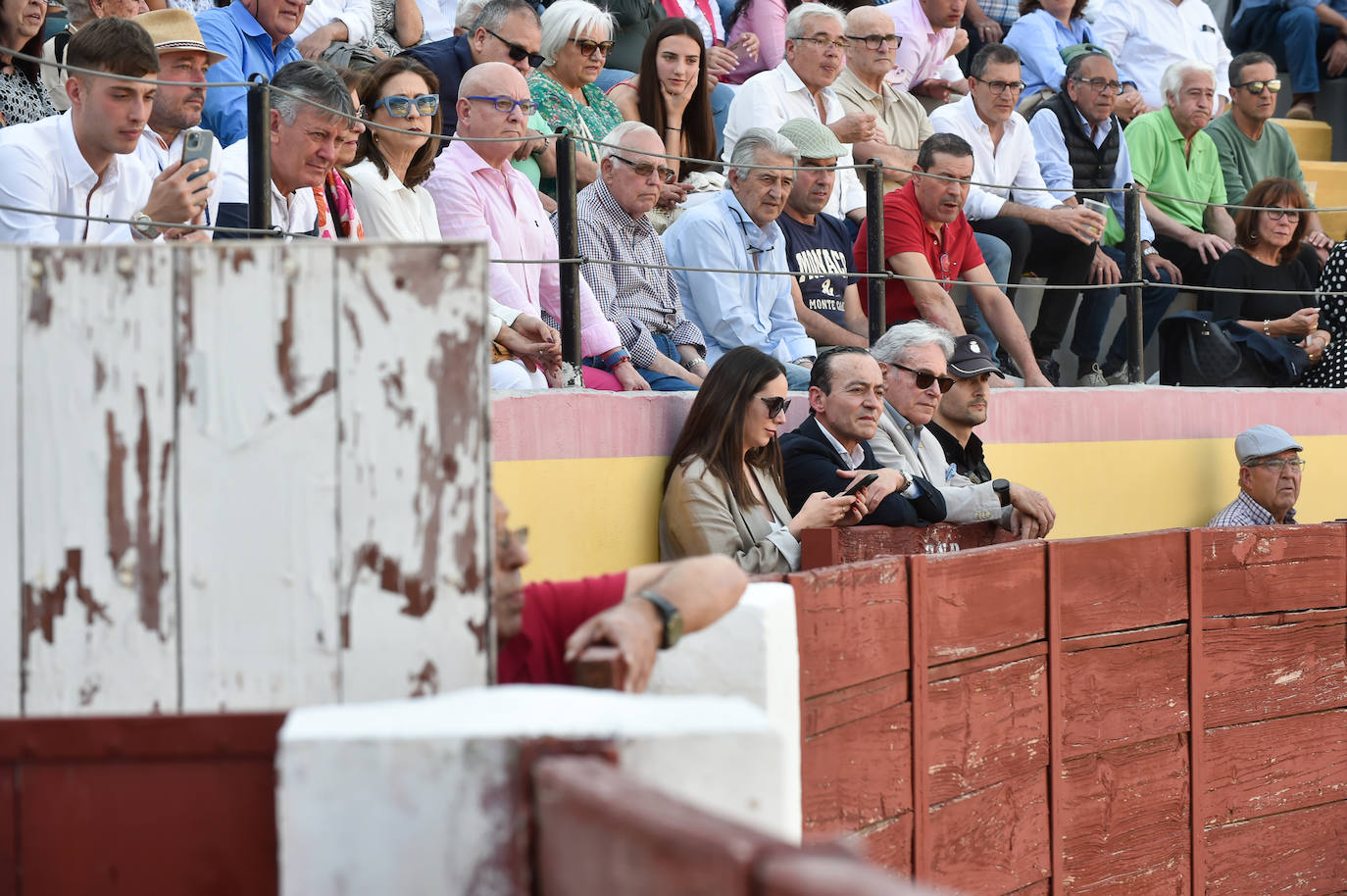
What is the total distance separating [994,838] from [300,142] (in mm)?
2459

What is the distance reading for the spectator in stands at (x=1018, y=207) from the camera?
741 centimetres

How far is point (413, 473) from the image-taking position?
1719 mm

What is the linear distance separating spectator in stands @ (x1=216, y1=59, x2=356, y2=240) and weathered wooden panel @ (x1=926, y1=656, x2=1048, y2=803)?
1950 mm

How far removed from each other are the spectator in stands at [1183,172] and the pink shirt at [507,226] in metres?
4.04

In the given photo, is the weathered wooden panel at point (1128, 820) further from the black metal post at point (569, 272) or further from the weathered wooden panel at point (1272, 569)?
the black metal post at point (569, 272)

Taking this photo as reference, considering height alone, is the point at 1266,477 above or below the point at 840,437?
below

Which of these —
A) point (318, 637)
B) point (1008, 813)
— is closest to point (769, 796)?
point (318, 637)

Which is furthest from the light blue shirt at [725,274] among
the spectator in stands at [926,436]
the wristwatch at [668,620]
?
the wristwatch at [668,620]

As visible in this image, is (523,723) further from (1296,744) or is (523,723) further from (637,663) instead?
(1296,744)

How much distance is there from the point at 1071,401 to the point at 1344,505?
2.00m

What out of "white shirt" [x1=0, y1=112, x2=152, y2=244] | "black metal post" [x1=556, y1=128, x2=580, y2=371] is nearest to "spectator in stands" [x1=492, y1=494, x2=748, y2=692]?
"white shirt" [x1=0, y1=112, x2=152, y2=244]

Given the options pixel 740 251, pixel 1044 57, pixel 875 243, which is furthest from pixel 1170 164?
pixel 740 251

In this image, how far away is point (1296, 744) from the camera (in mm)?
5844

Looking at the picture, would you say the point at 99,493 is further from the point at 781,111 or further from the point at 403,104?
the point at 781,111
